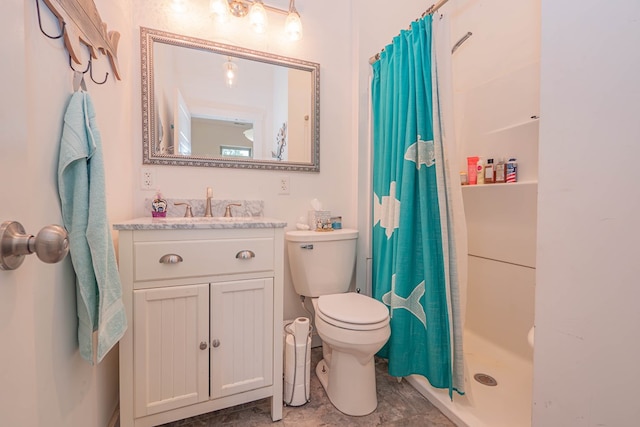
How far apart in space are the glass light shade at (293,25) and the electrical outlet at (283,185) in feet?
2.81

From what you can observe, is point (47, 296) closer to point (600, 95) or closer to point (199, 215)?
point (199, 215)

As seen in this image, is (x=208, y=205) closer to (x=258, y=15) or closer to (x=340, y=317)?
(x=340, y=317)

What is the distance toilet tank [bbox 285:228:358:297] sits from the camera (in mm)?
1543

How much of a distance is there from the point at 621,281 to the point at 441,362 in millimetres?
883

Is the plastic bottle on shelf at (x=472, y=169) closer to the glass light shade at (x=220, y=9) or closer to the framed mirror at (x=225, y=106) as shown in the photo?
the framed mirror at (x=225, y=106)

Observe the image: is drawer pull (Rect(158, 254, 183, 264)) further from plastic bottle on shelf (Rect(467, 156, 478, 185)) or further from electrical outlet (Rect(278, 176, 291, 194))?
plastic bottle on shelf (Rect(467, 156, 478, 185))

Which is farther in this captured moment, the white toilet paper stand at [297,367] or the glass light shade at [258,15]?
the glass light shade at [258,15]

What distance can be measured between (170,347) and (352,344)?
29.3 inches

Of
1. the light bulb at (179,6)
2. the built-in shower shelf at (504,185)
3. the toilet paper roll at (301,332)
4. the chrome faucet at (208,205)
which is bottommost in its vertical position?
the toilet paper roll at (301,332)

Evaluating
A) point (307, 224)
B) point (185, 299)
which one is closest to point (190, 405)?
point (185, 299)

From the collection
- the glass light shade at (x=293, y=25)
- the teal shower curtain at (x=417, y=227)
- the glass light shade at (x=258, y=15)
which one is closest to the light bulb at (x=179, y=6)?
the glass light shade at (x=258, y=15)

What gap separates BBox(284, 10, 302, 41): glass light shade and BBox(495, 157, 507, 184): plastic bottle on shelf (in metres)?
1.48

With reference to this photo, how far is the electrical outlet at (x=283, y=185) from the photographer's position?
5.66 feet

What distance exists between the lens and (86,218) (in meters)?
0.78
